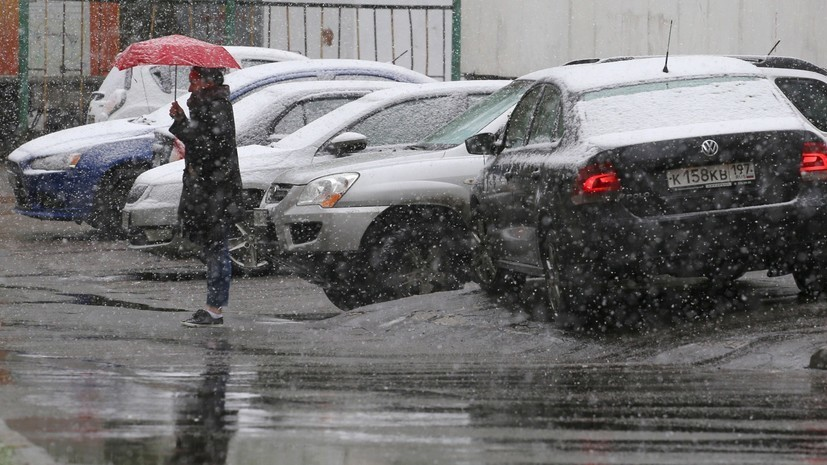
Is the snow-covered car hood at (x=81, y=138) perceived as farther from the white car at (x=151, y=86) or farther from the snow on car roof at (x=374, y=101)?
the snow on car roof at (x=374, y=101)

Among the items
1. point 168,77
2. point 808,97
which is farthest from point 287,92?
point 168,77

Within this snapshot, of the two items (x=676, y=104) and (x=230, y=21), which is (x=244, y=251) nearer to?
(x=676, y=104)

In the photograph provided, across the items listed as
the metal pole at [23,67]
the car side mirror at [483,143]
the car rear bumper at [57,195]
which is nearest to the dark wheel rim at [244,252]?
the car side mirror at [483,143]

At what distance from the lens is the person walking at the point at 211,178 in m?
10.4

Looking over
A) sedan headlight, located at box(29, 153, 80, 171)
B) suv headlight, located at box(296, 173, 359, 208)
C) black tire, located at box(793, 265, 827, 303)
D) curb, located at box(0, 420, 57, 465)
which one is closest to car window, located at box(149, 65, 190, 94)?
sedan headlight, located at box(29, 153, 80, 171)

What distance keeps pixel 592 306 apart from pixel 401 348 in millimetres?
1121

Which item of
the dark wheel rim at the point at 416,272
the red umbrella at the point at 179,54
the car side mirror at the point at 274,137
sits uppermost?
the red umbrella at the point at 179,54

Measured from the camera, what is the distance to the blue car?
50.2 ft

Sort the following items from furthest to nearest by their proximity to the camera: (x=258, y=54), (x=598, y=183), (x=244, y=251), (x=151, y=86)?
(x=151, y=86) → (x=258, y=54) → (x=244, y=251) → (x=598, y=183)

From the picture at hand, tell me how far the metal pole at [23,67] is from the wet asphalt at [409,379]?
37.5 feet

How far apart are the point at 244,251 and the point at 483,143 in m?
3.14

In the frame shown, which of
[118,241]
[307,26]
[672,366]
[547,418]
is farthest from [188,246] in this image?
[307,26]

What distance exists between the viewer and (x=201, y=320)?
10289mm

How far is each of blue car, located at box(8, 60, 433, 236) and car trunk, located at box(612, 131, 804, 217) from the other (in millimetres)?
6998
